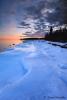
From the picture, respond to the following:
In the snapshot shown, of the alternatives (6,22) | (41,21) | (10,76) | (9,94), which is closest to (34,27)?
(41,21)

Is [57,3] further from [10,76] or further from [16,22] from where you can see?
[10,76]

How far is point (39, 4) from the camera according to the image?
3.54 metres

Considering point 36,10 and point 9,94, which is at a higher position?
point 36,10

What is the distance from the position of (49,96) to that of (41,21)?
3353 millimetres

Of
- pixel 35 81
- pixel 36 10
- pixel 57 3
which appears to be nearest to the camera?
pixel 35 81

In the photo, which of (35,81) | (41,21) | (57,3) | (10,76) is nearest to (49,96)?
(35,81)

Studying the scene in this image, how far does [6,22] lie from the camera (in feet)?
13.3

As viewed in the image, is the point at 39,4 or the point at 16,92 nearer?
the point at 16,92

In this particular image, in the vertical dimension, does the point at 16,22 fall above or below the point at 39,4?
below

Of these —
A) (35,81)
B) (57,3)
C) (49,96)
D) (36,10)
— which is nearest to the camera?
(49,96)

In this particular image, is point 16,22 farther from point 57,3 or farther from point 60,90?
point 60,90

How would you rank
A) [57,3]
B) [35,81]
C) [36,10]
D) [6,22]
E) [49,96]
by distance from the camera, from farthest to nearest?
[6,22]
[36,10]
[57,3]
[35,81]
[49,96]

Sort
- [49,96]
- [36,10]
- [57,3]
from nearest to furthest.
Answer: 1. [49,96]
2. [57,3]
3. [36,10]

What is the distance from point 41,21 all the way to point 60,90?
3286 mm
